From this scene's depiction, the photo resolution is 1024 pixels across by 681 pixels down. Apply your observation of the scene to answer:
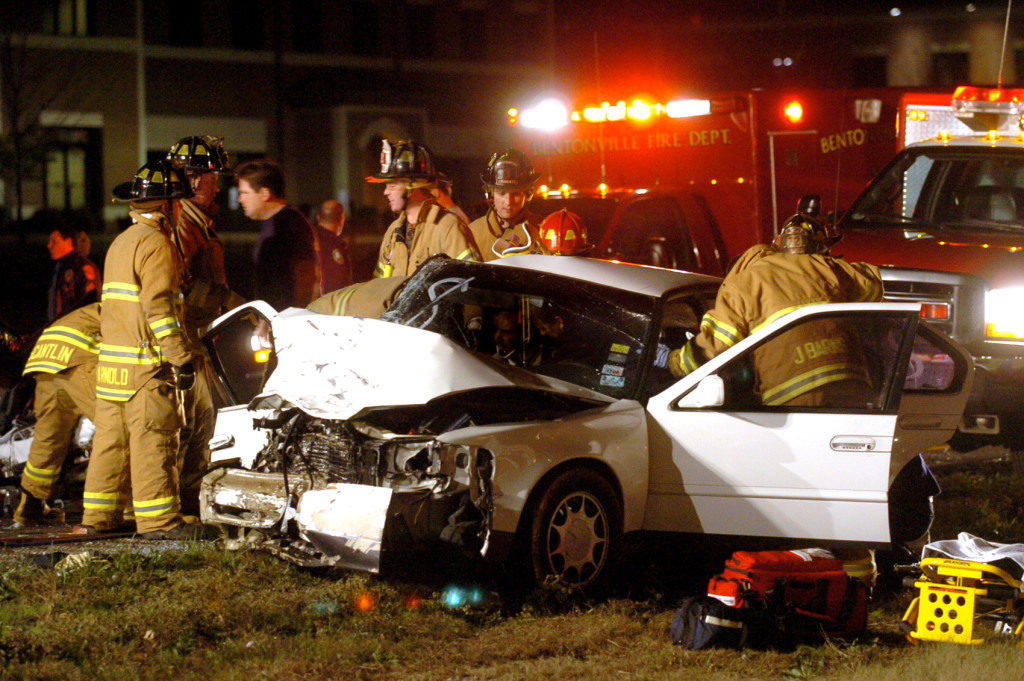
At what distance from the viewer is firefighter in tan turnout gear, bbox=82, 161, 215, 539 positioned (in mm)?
6152

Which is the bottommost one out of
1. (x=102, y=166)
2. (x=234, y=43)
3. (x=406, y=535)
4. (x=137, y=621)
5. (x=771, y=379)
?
(x=137, y=621)

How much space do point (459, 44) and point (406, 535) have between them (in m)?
37.8

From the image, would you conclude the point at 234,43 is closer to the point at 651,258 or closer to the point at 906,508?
the point at 651,258

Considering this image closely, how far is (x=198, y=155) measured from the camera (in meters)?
6.97

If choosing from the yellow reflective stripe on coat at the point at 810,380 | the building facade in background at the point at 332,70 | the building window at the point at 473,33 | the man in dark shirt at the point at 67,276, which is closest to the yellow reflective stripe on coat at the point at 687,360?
the yellow reflective stripe on coat at the point at 810,380

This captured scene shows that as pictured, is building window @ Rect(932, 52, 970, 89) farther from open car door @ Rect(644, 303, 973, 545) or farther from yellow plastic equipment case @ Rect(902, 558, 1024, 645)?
yellow plastic equipment case @ Rect(902, 558, 1024, 645)

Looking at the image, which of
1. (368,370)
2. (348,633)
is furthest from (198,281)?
(348,633)

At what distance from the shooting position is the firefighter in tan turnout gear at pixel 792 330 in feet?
18.0

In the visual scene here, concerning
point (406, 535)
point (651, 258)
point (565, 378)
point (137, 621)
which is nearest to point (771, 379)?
point (565, 378)

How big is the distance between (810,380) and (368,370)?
1.91 meters

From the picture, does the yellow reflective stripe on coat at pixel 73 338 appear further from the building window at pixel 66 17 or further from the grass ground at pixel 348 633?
the building window at pixel 66 17

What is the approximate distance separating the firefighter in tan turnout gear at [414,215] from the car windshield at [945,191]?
3.08 m

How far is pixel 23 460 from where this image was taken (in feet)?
Answer: 24.1

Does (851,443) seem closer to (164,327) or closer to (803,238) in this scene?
(803,238)
